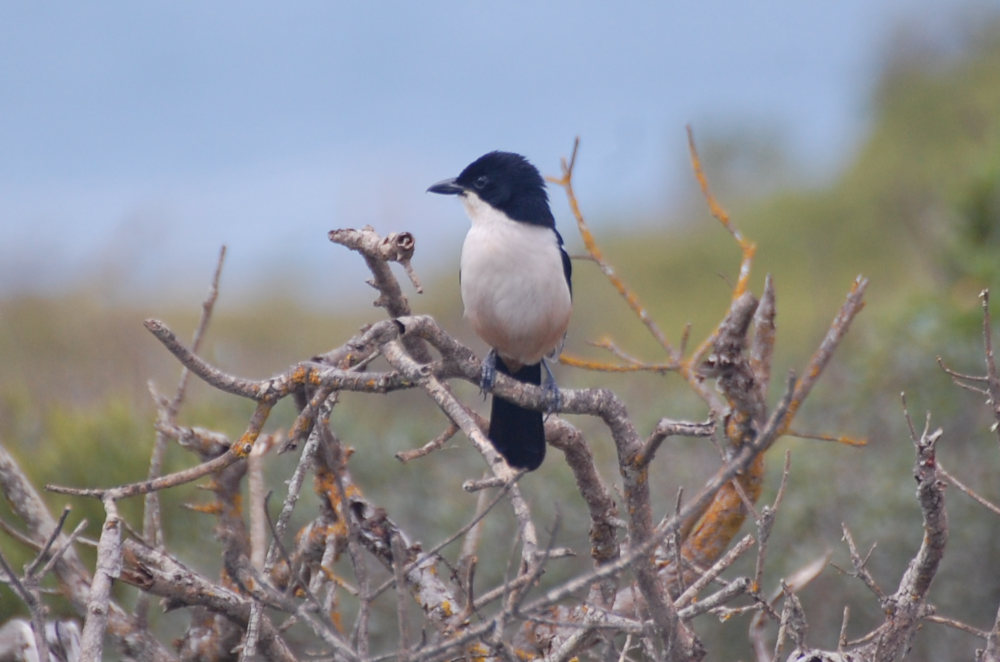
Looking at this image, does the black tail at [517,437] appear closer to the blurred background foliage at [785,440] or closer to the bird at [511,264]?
the bird at [511,264]

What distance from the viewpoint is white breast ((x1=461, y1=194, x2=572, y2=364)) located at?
→ 421 cm

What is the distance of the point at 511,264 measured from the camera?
167 inches

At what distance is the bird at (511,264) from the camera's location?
13.8 ft

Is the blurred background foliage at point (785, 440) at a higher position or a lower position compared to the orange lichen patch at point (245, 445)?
lower

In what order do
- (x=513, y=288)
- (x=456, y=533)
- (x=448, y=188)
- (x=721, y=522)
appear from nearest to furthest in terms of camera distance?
(x=456, y=533) < (x=721, y=522) < (x=513, y=288) < (x=448, y=188)

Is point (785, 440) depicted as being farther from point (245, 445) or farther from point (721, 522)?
point (245, 445)

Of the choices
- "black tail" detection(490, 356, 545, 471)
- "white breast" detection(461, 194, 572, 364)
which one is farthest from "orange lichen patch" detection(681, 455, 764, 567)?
"white breast" detection(461, 194, 572, 364)

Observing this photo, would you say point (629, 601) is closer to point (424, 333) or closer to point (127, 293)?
point (424, 333)

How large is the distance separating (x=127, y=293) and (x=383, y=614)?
9202 millimetres

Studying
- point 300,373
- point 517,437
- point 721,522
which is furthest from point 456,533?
point 721,522

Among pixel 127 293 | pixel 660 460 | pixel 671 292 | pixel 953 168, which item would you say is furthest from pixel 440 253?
Result: pixel 660 460

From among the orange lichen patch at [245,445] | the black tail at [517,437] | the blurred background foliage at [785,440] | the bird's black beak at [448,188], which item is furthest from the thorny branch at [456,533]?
the bird's black beak at [448,188]

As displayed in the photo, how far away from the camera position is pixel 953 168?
15.5 m

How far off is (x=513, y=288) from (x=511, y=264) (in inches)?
3.5
